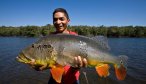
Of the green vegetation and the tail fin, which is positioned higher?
the tail fin

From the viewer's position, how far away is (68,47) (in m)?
4.03

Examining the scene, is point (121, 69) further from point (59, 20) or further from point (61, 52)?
point (59, 20)

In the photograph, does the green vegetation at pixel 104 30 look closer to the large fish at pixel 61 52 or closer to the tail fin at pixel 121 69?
the tail fin at pixel 121 69

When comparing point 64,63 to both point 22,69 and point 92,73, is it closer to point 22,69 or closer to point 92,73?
point 92,73

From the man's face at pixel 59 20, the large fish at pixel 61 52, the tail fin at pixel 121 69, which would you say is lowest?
the tail fin at pixel 121 69

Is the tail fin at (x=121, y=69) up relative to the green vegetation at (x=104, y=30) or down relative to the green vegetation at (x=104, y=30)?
up

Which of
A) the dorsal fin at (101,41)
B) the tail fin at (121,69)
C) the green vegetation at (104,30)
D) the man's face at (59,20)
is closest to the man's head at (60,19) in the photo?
→ the man's face at (59,20)

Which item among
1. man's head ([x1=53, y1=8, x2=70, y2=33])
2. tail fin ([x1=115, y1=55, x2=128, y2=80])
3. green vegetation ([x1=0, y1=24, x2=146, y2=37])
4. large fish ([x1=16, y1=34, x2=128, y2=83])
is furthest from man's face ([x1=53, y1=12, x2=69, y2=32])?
green vegetation ([x1=0, y1=24, x2=146, y2=37])

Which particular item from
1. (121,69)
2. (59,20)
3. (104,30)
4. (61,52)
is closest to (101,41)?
(121,69)

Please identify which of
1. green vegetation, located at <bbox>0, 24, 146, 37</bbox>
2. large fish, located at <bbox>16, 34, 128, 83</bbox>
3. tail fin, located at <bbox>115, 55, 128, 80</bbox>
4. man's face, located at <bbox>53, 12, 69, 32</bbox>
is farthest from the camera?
green vegetation, located at <bbox>0, 24, 146, 37</bbox>

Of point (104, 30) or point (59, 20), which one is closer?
point (59, 20)

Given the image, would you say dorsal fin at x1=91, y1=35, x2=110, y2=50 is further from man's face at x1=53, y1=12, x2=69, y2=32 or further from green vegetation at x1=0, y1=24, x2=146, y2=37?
green vegetation at x1=0, y1=24, x2=146, y2=37

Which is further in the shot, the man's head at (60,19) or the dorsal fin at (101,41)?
the man's head at (60,19)

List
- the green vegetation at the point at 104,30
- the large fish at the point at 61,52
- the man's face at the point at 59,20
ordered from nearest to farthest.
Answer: the large fish at the point at 61,52 < the man's face at the point at 59,20 < the green vegetation at the point at 104,30
